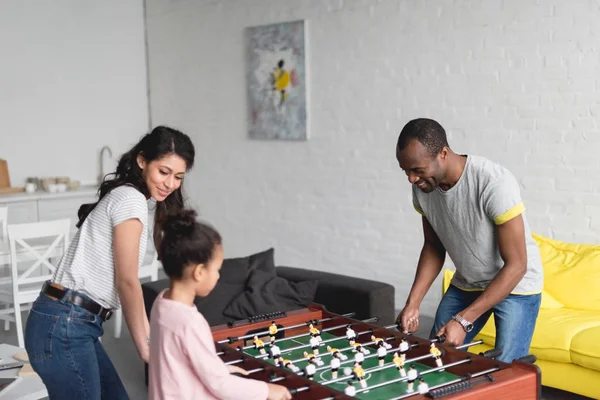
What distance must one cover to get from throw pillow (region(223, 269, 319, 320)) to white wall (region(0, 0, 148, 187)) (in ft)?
11.1

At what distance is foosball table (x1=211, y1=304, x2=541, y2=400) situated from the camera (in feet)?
6.61

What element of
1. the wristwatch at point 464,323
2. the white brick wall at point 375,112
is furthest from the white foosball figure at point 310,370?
the white brick wall at point 375,112

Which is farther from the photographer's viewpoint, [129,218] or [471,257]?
[471,257]

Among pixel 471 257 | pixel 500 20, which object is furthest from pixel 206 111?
pixel 471 257

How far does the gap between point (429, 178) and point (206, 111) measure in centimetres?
446

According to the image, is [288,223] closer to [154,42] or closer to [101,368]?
[154,42]

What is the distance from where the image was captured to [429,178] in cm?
253

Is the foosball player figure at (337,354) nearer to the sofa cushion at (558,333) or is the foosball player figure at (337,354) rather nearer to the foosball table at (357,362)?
the foosball table at (357,362)

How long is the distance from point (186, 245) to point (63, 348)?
595 mm

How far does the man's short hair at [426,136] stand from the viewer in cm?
247

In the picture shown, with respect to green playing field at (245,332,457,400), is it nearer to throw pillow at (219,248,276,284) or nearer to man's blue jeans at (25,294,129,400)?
man's blue jeans at (25,294,129,400)

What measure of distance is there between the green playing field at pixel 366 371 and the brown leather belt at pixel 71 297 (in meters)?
0.53

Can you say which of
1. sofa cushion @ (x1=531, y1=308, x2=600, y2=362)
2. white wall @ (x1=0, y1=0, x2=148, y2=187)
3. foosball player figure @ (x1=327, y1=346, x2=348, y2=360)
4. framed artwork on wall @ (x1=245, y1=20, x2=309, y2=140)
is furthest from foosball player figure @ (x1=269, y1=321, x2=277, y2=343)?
white wall @ (x1=0, y1=0, x2=148, y2=187)

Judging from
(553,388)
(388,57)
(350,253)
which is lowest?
(553,388)
